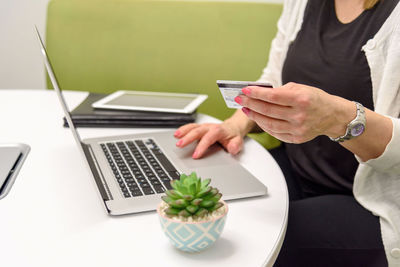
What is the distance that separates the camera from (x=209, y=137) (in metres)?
0.91

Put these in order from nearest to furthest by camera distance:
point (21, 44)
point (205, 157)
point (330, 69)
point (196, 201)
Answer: point (196, 201) < point (205, 157) < point (330, 69) < point (21, 44)

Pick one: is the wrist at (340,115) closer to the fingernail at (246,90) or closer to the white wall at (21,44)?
the fingernail at (246,90)

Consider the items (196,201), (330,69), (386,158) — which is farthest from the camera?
(330,69)

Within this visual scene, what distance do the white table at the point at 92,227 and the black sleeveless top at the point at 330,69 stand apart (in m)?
0.24

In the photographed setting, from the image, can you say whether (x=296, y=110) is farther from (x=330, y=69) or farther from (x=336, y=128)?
(x=330, y=69)

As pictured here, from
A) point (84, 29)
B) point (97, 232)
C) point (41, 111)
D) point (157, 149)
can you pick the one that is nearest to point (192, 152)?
point (157, 149)

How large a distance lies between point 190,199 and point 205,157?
36 centimetres

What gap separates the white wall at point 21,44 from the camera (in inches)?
81.3

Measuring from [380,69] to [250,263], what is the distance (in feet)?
1.91

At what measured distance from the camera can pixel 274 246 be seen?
22.8 inches

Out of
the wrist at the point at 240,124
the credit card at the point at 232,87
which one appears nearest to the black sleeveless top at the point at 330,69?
the wrist at the point at 240,124

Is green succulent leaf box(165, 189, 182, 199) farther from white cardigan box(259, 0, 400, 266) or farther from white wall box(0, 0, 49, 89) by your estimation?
white wall box(0, 0, 49, 89)

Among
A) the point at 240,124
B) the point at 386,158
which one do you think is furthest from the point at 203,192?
the point at 240,124

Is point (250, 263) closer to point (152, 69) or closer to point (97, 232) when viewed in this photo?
point (97, 232)
